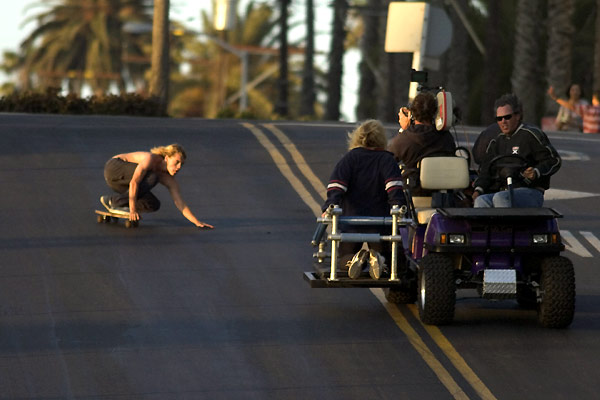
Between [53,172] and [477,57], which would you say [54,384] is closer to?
[53,172]

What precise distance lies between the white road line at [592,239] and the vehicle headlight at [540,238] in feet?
17.4

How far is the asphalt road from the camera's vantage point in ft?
35.6

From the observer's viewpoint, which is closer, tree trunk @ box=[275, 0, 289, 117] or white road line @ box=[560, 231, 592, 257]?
white road line @ box=[560, 231, 592, 257]

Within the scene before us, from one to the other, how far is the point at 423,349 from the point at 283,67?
56264 millimetres

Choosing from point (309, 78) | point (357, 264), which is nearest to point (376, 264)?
point (357, 264)

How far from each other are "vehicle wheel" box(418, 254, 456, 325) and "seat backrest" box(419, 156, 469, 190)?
0.95 meters

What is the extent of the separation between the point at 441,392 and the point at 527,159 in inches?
153

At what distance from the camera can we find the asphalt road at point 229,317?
1084 cm

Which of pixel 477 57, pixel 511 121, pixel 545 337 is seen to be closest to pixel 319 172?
pixel 511 121

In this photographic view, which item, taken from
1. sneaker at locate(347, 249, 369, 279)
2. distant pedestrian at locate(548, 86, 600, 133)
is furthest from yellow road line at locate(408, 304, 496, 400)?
distant pedestrian at locate(548, 86, 600, 133)

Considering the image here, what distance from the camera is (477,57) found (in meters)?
53.5

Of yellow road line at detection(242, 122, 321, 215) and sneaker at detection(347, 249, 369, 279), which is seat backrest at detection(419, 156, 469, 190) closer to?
sneaker at detection(347, 249, 369, 279)

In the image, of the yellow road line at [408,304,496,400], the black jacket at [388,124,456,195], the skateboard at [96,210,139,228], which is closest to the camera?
the yellow road line at [408,304,496,400]

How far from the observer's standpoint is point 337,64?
207 feet
